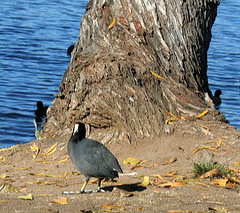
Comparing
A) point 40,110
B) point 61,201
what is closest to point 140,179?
point 61,201

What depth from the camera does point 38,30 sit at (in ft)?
91.6

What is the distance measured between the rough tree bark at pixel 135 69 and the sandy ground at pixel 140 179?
16.4 inches

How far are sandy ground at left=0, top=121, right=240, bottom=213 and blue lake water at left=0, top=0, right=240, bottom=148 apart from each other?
6421 millimetres

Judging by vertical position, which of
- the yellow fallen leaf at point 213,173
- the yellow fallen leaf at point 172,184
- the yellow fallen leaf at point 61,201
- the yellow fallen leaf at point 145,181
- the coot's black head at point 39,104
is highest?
the yellow fallen leaf at point 61,201

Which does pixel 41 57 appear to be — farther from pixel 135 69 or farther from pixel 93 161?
pixel 93 161

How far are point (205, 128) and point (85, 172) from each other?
2.98m

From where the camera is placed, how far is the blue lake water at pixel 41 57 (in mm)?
18391

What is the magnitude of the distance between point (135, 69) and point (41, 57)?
49.0 ft

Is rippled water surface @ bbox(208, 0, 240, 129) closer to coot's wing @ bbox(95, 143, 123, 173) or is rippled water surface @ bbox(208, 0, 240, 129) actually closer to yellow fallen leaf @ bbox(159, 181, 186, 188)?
yellow fallen leaf @ bbox(159, 181, 186, 188)

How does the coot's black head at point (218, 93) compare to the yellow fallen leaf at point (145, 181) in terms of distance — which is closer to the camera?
the yellow fallen leaf at point (145, 181)

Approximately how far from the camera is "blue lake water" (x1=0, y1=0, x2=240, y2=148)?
60.3 feet

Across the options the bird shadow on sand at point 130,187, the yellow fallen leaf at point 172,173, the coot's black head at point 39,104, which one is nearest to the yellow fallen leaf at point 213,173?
the yellow fallen leaf at point 172,173

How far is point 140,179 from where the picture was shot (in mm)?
8039

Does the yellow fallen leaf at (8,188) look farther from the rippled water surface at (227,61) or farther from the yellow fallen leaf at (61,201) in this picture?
the rippled water surface at (227,61)
